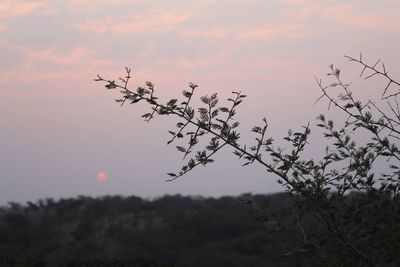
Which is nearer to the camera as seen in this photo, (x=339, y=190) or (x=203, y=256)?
(x=339, y=190)

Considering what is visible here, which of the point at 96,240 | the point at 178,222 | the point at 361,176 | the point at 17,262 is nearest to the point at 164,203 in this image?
the point at 178,222

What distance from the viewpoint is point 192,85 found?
2834mm

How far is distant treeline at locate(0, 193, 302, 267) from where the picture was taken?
739 inches

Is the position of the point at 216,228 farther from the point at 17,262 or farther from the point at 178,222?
the point at 17,262

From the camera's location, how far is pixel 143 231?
21.3m

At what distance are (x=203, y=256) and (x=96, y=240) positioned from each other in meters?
4.56

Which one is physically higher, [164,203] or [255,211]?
[164,203]

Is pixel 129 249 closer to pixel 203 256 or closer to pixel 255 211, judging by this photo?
pixel 203 256

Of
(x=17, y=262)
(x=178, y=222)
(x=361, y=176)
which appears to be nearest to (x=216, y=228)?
(x=178, y=222)

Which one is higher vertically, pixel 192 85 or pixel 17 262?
pixel 192 85

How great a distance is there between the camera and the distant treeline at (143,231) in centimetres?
1877

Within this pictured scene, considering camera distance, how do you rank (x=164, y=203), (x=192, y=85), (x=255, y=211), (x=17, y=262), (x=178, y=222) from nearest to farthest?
(x=192, y=85)
(x=255, y=211)
(x=17, y=262)
(x=178, y=222)
(x=164, y=203)

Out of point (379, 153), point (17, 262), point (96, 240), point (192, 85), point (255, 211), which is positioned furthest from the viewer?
point (96, 240)

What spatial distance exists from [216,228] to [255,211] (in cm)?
1871
